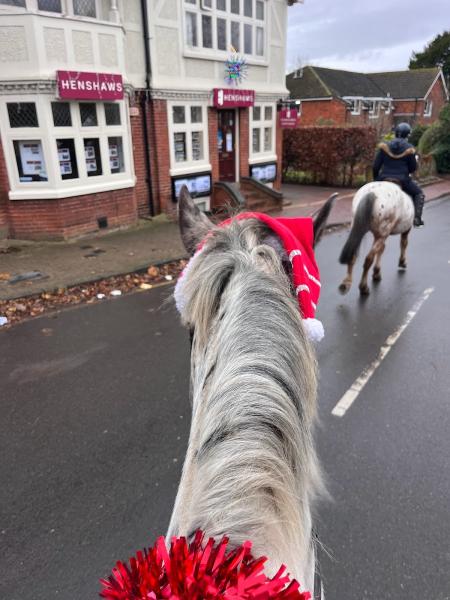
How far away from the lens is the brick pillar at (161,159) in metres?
10.8

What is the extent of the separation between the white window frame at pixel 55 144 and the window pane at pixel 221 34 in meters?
4.11

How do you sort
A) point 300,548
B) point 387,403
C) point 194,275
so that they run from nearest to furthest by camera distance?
point 300,548 < point 194,275 < point 387,403

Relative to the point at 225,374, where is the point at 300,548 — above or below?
below

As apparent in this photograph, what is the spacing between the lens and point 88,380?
175 inches

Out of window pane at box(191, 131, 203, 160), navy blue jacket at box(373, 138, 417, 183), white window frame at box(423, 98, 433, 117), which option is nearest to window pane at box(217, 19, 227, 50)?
window pane at box(191, 131, 203, 160)

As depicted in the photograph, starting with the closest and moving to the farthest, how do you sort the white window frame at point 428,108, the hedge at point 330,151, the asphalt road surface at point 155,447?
the asphalt road surface at point 155,447 < the hedge at point 330,151 < the white window frame at point 428,108

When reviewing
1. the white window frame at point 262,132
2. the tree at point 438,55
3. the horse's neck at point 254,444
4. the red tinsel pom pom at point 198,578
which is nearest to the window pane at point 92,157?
the white window frame at point 262,132

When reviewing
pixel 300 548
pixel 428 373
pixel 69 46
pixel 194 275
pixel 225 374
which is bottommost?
pixel 428 373

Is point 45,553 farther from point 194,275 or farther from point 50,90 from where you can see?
point 50,90

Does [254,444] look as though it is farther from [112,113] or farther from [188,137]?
[188,137]

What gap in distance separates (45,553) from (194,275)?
7.18ft

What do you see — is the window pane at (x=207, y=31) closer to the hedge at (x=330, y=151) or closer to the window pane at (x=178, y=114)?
the window pane at (x=178, y=114)

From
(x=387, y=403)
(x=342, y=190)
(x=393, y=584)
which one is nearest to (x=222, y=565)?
(x=393, y=584)

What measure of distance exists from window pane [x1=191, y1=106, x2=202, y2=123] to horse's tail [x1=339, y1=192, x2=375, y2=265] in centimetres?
700
